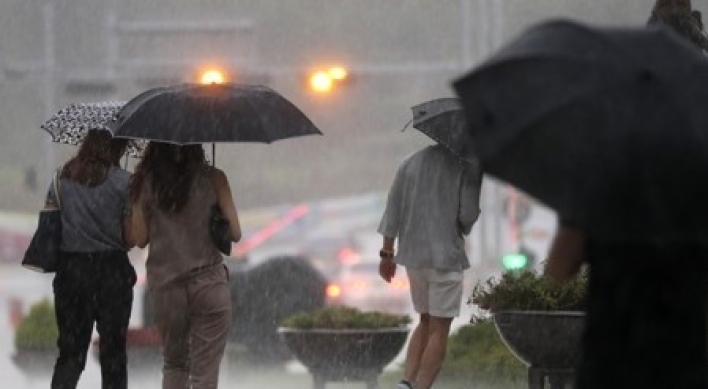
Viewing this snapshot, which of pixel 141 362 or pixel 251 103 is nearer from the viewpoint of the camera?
pixel 251 103

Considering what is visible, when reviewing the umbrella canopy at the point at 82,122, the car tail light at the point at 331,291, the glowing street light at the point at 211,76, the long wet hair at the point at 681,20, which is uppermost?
the glowing street light at the point at 211,76

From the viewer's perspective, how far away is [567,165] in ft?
15.6

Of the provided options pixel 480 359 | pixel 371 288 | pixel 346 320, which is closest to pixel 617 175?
pixel 346 320

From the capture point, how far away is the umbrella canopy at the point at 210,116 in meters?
8.48

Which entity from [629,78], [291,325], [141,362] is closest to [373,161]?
[141,362]

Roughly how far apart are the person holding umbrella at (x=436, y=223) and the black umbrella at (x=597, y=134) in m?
4.89

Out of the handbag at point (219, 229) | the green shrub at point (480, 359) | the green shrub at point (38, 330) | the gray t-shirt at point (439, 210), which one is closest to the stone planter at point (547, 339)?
the gray t-shirt at point (439, 210)

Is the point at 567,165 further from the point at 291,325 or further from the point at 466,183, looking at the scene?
the point at 291,325

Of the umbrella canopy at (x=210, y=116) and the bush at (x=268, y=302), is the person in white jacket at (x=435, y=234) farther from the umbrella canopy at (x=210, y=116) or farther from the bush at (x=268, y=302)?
the bush at (x=268, y=302)

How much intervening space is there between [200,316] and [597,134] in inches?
161

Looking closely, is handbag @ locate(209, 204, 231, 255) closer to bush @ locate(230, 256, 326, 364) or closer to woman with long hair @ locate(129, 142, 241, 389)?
woman with long hair @ locate(129, 142, 241, 389)

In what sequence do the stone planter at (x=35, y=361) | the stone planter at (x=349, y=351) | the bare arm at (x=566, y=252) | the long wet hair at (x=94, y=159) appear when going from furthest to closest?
the stone planter at (x=35, y=361), the stone planter at (x=349, y=351), the long wet hair at (x=94, y=159), the bare arm at (x=566, y=252)

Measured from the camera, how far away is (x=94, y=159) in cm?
921

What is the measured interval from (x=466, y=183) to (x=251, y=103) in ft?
5.35
